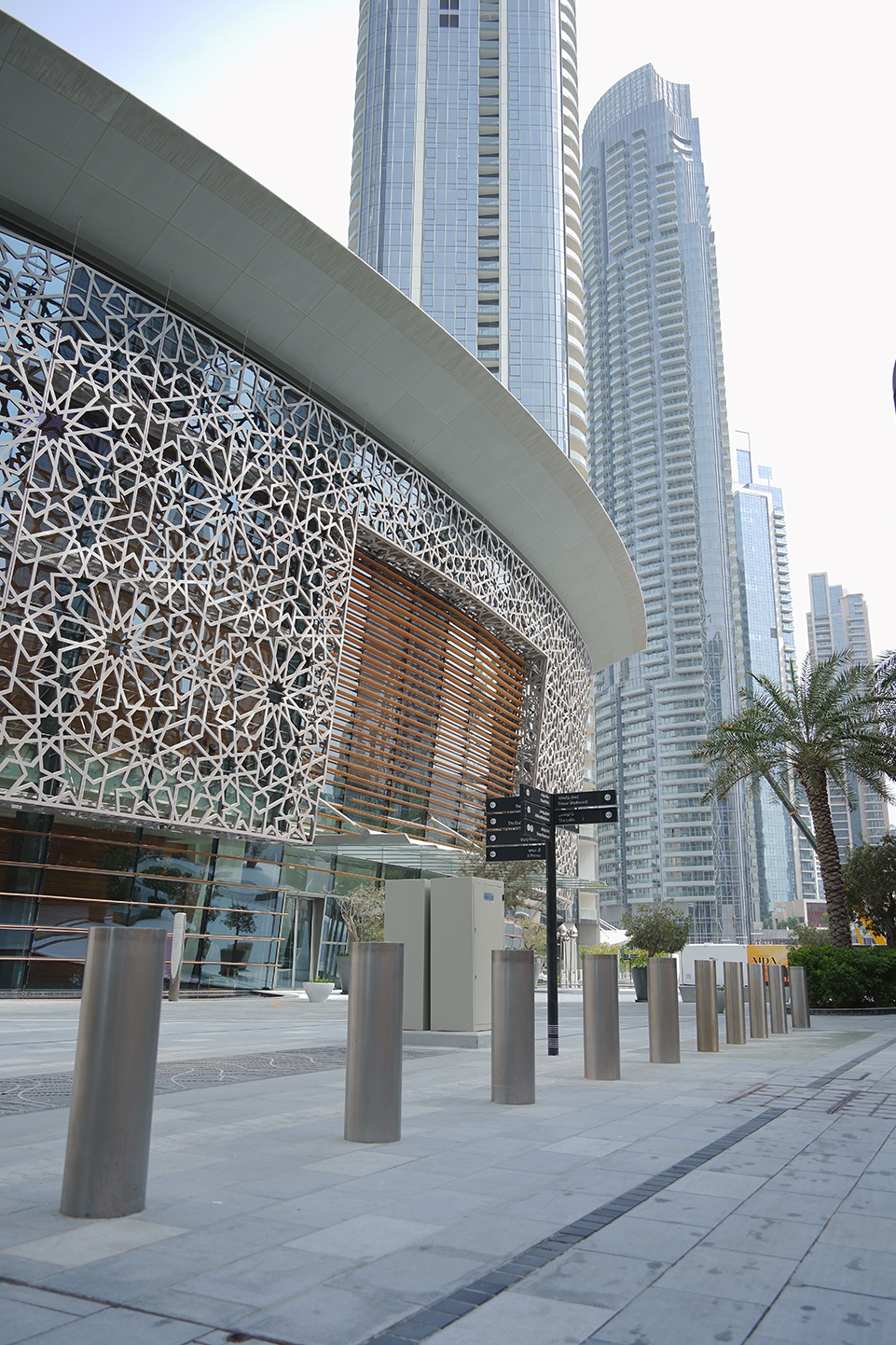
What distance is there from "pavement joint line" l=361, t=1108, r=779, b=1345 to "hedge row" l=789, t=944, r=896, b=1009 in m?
18.7

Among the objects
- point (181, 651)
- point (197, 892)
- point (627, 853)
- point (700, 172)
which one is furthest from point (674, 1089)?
point (700, 172)

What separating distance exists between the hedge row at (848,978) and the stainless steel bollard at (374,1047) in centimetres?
1903

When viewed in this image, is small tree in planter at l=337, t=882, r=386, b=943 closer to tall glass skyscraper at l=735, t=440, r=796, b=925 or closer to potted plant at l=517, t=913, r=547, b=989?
potted plant at l=517, t=913, r=547, b=989

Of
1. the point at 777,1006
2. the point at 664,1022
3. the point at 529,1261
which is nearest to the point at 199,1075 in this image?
the point at 664,1022

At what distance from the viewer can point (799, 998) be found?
18.0 metres

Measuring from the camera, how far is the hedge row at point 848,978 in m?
22.5

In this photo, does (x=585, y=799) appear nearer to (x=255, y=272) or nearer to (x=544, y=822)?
(x=544, y=822)

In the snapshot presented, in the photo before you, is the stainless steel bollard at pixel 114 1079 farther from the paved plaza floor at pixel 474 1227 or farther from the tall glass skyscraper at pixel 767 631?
the tall glass skyscraper at pixel 767 631

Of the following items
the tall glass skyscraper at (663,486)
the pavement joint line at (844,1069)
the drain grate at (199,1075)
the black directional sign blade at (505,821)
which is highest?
the tall glass skyscraper at (663,486)

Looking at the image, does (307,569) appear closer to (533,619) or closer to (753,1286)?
(533,619)

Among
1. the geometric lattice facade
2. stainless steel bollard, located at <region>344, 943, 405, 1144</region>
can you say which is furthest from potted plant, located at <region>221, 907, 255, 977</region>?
stainless steel bollard, located at <region>344, 943, 405, 1144</region>

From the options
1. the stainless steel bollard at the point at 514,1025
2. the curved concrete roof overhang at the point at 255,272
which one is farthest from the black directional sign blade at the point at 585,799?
the curved concrete roof overhang at the point at 255,272

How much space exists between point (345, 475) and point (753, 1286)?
26.9 metres

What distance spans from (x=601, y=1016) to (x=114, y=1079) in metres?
6.43
